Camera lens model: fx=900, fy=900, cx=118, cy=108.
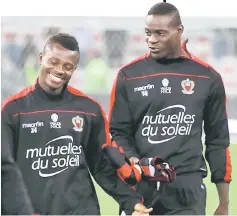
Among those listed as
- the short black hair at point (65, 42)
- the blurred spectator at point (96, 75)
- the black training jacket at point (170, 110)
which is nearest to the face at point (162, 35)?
the black training jacket at point (170, 110)

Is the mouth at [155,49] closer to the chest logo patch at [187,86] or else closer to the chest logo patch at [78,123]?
the chest logo patch at [187,86]

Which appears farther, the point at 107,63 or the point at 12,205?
the point at 107,63

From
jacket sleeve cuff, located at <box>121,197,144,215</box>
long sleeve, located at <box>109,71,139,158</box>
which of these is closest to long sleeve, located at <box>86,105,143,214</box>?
jacket sleeve cuff, located at <box>121,197,144,215</box>

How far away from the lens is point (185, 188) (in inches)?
199

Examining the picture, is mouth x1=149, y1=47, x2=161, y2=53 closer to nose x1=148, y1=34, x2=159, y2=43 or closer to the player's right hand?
nose x1=148, y1=34, x2=159, y2=43

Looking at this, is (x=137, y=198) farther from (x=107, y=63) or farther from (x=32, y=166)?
(x=107, y=63)

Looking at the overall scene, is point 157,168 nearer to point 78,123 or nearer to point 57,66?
point 78,123

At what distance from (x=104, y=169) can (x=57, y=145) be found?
0.30 m

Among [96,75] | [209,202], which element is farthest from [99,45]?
[209,202]

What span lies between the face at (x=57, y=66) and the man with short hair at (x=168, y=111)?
0.51 m

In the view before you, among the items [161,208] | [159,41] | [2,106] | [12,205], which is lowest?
[161,208]

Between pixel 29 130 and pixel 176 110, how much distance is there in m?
0.92

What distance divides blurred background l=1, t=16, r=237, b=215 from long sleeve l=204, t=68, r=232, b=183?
4.44ft

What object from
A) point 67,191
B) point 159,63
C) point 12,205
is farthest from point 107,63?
point 12,205
